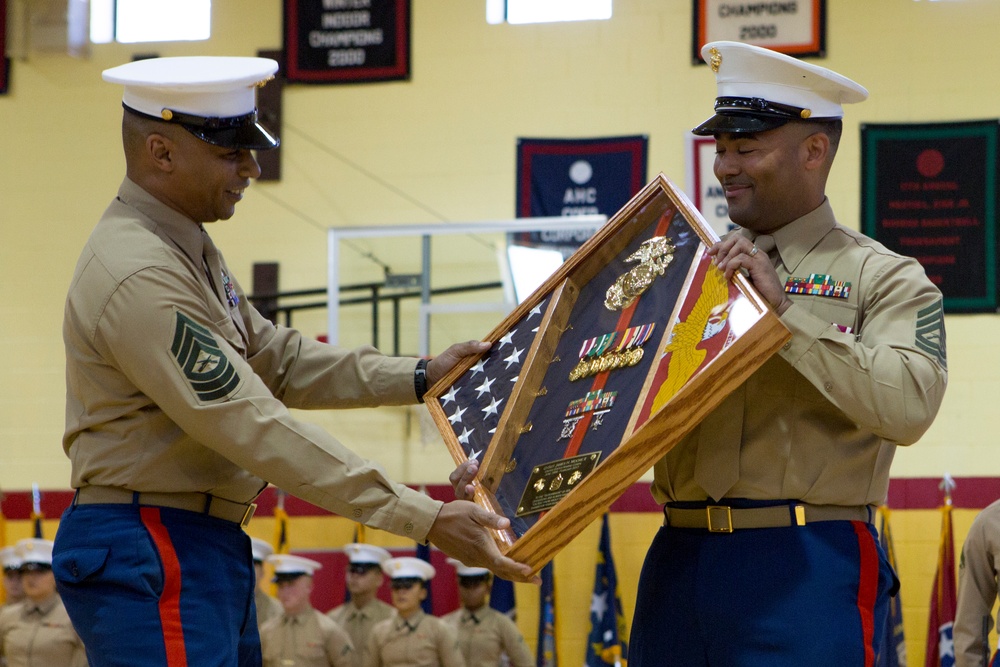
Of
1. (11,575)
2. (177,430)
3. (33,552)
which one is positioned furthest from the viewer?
(11,575)

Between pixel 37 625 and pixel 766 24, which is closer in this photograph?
pixel 37 625

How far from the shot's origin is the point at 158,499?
8.95 ft

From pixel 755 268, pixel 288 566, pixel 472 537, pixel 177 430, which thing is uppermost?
pixel 755 268

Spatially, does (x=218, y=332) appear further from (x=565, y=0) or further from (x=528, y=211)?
(x=565, y=0)

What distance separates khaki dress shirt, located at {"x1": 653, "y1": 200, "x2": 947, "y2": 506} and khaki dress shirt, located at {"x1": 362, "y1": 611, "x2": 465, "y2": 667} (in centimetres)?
635

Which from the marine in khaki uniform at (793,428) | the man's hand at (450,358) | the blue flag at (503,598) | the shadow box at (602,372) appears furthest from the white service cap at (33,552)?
the marine in khaki uniform at (793,428)

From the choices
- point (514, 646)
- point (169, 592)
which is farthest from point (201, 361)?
point (514, 646)

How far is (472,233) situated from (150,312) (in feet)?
19.8

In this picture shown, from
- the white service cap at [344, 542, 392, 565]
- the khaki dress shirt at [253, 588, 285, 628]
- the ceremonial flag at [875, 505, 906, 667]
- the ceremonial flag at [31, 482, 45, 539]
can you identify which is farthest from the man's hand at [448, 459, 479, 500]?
the ceremonial flag at [31, 482, 45, 539]

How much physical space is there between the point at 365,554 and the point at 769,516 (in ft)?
21.9

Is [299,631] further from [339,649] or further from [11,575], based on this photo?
[11,575]

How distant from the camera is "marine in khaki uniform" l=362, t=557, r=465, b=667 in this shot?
8.93 metres

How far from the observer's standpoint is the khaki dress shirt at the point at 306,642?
8930mm

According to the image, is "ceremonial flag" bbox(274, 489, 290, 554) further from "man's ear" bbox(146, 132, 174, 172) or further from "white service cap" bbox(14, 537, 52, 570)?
"man's ear" bbox(146, 132, 174, 172)
